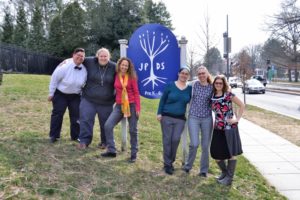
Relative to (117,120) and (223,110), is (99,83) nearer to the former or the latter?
(117,120)

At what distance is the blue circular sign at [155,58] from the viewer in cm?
563

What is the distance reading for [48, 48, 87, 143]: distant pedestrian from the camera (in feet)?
17.8

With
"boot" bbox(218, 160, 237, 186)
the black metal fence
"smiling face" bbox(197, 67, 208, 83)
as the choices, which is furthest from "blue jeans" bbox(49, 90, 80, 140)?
the black metal fence

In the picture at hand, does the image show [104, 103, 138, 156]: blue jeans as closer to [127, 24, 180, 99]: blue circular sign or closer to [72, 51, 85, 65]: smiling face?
[127, 24, 180, 99]: blue circular sign

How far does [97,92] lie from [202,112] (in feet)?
5.40

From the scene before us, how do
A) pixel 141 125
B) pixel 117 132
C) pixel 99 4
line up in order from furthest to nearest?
pixel 99 4
pixel 141 125
pixel 117 132

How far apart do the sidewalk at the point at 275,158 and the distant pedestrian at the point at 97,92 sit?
2.83 meters

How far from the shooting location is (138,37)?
5746 millimetres

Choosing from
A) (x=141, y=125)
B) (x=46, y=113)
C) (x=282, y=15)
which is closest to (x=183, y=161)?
(x=141, y=125)

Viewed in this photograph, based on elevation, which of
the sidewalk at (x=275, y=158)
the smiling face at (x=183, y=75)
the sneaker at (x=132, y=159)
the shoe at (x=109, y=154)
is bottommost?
the sidewalk at (x=275, y=158)

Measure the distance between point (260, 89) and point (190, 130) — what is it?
29.2m

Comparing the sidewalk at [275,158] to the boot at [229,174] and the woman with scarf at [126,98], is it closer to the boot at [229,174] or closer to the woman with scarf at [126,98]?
the boot at [229,174]

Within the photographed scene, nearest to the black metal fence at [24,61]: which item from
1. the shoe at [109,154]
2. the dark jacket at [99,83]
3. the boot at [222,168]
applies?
the dark jacket at [99,83]

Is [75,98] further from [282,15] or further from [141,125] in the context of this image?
[282,15]
